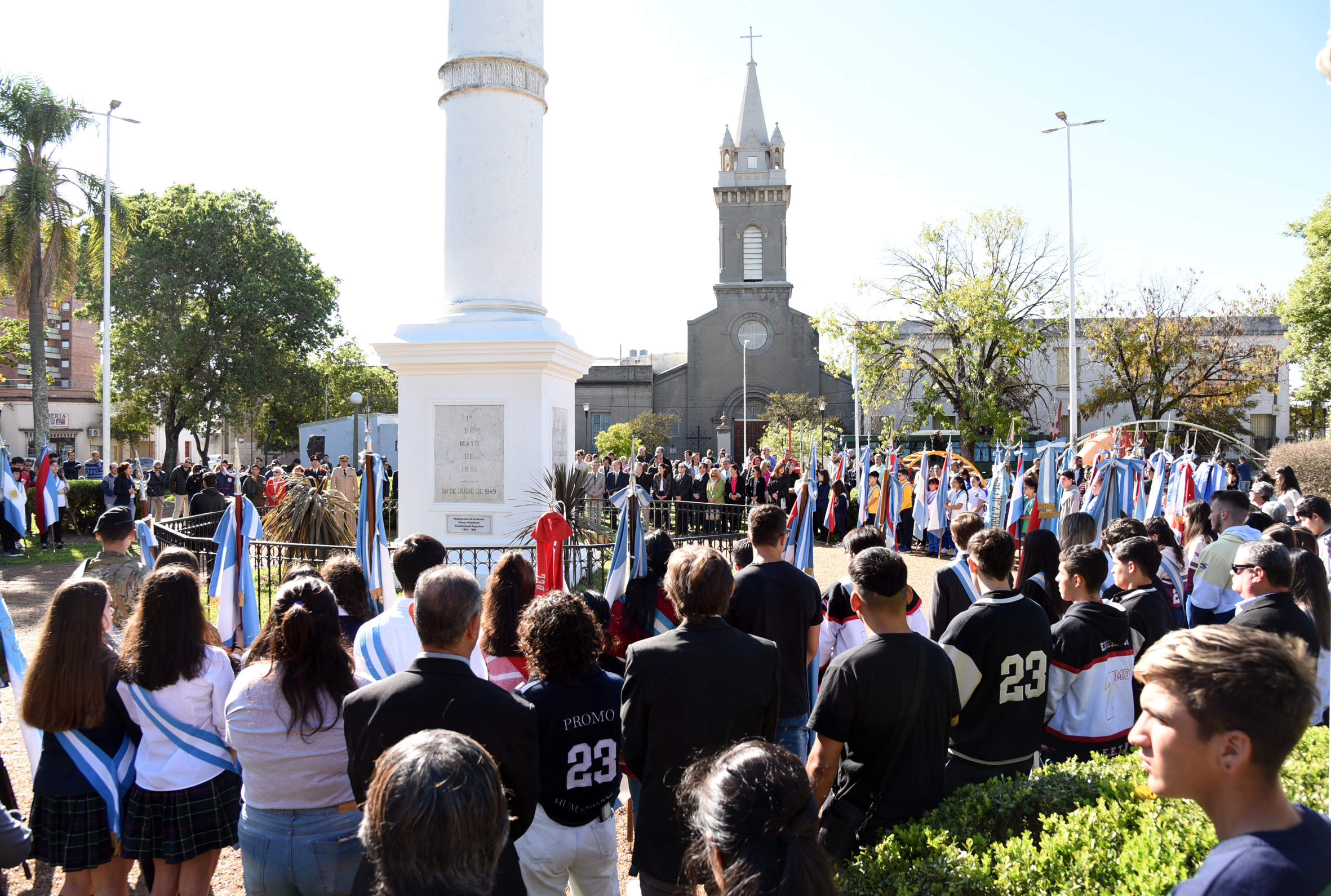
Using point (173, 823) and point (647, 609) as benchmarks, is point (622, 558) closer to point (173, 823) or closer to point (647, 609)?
point (647, 609)

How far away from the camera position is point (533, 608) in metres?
3.23

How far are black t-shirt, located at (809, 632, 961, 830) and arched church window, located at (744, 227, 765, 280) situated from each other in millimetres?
50874

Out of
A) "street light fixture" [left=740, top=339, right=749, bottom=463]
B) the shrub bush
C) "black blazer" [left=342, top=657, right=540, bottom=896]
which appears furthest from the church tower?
"black blazer" [left=342, top=657, right=540, bottom=896]

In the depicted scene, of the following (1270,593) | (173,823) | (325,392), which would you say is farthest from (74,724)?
(325,392)

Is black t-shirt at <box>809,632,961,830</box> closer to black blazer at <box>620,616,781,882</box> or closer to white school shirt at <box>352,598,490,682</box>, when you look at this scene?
black blazer at <box>620,616,781,882</box>

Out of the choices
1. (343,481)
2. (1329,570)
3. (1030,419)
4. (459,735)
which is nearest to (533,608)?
(459,735)

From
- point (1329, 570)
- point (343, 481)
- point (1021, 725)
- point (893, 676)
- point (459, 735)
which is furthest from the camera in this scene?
point (343, 481)

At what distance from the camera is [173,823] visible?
3.39m

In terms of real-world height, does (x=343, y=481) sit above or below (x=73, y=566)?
above

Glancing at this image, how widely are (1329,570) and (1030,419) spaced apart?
128 feet

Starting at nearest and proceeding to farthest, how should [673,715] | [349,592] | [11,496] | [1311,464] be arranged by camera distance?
[673,715], [349,592], [11,496], [1311,464]

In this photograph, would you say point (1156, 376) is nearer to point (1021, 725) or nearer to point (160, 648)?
point (1021, 725)

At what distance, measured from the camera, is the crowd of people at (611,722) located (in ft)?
5.84

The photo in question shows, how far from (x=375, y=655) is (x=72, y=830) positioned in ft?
4.68
